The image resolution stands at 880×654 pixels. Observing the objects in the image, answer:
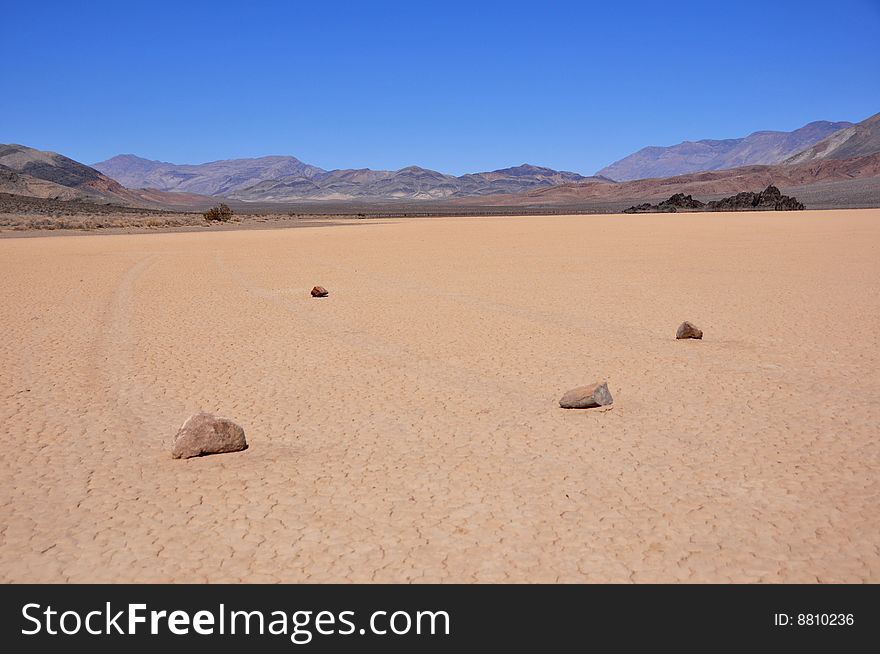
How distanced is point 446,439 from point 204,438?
168cm

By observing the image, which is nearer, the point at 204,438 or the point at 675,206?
the point at 204,438

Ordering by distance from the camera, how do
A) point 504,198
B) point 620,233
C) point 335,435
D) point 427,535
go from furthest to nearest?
point 504,198 < point 620,233 < point 335,435 < point 427,535

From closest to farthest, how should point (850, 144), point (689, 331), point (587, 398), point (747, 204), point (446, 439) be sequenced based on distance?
point (446, 439), point (587, 398), point (689, 331), point (747, 204), point (850, 144)

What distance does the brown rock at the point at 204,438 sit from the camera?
204 inches

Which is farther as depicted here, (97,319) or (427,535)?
(97,319)

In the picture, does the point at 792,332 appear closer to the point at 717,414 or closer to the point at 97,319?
the point at 717,414

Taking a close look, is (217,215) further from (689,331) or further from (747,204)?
(689,331)

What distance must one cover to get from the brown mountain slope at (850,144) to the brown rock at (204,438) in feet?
474

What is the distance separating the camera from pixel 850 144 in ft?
449

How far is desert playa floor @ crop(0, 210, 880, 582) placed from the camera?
12.4 feet

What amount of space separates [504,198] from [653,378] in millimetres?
141311

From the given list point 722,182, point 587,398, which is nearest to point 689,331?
point 587,398

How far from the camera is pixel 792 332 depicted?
9281 millimetres

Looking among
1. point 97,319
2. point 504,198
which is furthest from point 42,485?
point 504,198
